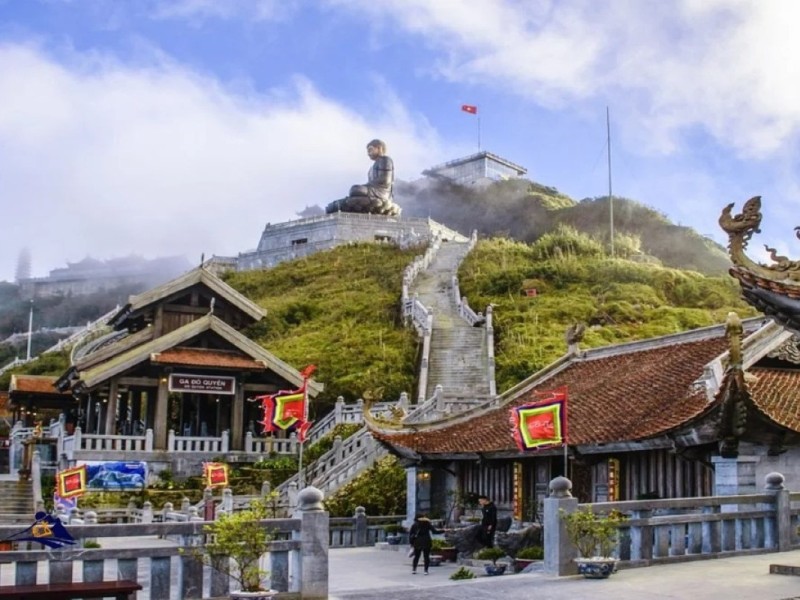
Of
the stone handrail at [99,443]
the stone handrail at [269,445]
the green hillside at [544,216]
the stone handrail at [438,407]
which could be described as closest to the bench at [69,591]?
the stone handrail at [438,407]

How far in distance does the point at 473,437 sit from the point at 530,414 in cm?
553

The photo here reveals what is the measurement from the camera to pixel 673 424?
16781mm

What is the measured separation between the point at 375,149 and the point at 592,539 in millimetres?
72214

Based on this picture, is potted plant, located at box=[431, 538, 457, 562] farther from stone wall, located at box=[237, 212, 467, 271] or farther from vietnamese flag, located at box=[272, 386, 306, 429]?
stone wall, located at box=[237, 212, 467, 271]

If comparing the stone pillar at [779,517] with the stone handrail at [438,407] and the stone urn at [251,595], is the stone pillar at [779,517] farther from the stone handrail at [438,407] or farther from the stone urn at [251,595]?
the stone handrail at [438,407]

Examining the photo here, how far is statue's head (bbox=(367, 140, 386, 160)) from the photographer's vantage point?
274 feet

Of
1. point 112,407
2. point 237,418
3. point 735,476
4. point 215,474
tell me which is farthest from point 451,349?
point 735,476

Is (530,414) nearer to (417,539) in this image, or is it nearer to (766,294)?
(417,539)

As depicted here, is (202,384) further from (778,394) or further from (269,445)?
(778,394)

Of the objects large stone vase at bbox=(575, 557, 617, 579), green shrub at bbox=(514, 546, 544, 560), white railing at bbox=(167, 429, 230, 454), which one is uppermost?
white railing at bbox=(167, 429, 230, 454)

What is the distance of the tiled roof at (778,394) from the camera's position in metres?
16.4

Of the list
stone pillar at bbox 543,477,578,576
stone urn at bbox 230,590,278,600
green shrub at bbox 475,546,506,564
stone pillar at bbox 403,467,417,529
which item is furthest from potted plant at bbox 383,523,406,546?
stone urn at bbox 230,590,278,600

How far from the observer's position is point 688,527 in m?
15.0

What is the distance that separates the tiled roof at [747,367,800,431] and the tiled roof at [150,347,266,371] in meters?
20.7
